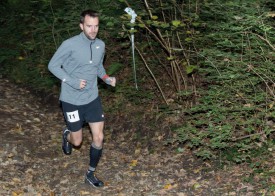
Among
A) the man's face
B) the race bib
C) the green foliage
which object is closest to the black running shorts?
the race bib

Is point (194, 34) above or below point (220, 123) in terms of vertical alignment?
above

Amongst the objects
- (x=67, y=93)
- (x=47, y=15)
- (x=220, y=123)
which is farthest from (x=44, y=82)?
(x=220, y=123)

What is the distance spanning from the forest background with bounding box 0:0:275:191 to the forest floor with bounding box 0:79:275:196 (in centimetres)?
23

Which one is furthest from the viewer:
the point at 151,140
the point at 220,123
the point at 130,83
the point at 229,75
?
the point at 130,83

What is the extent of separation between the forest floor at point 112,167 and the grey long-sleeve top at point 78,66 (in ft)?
4.50

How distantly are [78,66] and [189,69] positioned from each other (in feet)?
5.49

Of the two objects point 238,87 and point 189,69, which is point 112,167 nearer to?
point 189,69

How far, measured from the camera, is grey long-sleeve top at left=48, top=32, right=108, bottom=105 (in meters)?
6.09

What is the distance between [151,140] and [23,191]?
2540mm

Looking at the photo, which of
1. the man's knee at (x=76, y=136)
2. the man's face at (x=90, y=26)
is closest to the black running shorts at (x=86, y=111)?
the man's knee at (x=76, y=136)

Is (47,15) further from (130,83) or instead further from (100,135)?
(100,135)

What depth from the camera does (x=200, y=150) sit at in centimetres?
719

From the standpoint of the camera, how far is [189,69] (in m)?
6.74

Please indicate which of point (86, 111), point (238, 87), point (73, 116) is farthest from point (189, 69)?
point (73, 116)
